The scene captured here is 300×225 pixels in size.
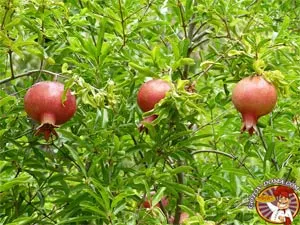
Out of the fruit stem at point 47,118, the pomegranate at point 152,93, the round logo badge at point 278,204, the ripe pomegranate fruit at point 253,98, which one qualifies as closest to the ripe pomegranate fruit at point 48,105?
the fruit stem at point 47,118

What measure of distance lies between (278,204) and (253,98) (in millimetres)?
434

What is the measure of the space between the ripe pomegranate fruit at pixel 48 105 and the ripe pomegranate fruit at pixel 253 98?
486 millimetres

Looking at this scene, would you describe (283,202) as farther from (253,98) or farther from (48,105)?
(48,105)

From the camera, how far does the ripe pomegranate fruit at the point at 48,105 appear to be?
1690mm

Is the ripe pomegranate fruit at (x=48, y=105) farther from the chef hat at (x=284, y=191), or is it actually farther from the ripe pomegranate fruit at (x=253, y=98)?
the chef hat at (x=284, y=191)

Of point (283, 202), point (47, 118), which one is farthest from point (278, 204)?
point (47, 118)

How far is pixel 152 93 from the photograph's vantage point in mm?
1736

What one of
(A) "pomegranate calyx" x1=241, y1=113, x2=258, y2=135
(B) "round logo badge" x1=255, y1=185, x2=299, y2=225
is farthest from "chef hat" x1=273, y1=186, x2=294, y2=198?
(A) "pomegranate calyx" x1=241, y1=113, x2=258, y2=135

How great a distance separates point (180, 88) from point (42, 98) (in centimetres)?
39

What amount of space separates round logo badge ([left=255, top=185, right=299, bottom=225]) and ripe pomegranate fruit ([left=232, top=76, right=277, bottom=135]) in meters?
0.30

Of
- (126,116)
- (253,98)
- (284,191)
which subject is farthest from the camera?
(126,116)

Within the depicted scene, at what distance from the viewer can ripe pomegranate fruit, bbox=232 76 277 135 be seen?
1.66 m

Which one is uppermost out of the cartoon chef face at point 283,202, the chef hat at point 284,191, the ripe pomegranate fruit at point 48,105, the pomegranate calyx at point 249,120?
the ripe pomegranate fruit at point 48,105

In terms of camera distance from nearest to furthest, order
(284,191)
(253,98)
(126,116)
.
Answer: (253,98), (284,191), (126,116)
